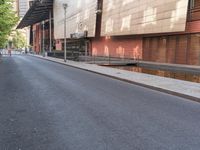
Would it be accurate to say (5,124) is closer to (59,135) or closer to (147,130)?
(59,135)

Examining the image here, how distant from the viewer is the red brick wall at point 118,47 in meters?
43.9

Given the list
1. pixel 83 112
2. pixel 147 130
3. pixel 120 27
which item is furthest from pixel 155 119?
pixel 120 27

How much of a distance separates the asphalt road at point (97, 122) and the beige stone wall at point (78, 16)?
Result: 1781 inches

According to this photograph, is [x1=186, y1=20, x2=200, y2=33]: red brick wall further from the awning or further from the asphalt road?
the awning

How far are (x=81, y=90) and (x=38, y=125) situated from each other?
6490 mm

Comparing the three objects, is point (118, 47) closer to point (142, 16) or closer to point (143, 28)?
point (142, 16)

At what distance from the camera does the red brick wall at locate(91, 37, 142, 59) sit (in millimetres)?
43938

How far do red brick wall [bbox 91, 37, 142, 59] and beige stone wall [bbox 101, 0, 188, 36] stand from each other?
180cm

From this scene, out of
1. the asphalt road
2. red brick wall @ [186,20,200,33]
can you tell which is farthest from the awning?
the asphalt road

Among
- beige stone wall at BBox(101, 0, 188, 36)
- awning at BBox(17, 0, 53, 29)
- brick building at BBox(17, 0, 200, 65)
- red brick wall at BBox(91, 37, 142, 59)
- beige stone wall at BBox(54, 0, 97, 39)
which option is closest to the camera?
brick building at BBox(17, 0, 200, 65)

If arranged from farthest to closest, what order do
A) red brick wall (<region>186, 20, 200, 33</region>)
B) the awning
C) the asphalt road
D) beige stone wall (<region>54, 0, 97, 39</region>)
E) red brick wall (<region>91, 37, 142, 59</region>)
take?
the awning < beige stone wall (<region>54, 0, 97, 39</region>) < red brick wall (<region>91, 37, 142, 59</region>) < red brick wall (<region>186, 20, 200, 33</region>) < the asphalt road

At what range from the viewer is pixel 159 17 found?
34.8 m

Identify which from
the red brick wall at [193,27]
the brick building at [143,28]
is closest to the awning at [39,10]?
the brick building at [143,28]

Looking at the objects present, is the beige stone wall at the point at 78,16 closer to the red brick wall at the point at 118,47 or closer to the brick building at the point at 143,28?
the brick building at the point at 143,28
